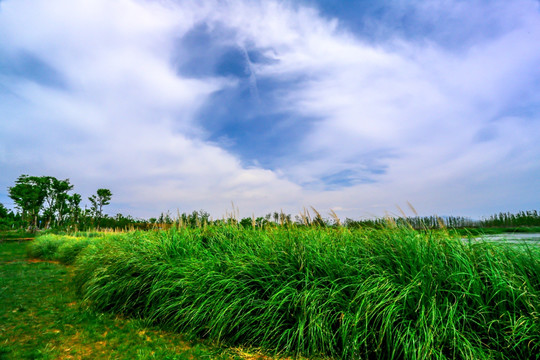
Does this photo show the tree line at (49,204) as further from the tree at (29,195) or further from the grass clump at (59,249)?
the grass clump at (59,249)

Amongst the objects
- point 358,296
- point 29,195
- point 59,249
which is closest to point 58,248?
point 59,249

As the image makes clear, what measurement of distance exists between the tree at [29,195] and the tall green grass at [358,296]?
113 ft

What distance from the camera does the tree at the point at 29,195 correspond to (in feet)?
97.9

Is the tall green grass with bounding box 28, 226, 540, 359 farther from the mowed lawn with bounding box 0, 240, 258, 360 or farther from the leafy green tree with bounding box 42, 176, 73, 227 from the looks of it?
the leafy green tree with bounding box 42, 176, 73, 227

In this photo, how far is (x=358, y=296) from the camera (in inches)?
121

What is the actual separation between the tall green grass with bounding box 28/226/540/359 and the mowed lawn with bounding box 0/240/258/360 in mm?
251

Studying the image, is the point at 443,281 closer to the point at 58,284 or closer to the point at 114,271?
the point at 114,271

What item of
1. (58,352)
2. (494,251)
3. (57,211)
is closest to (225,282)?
(58,352)

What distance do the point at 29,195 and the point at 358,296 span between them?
1511 inches

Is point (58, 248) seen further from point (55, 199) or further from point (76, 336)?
point (55, 199)

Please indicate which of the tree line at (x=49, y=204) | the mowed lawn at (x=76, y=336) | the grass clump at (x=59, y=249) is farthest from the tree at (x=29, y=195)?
the mowed lawn at (x=76, y=336)

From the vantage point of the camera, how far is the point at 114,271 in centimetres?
528

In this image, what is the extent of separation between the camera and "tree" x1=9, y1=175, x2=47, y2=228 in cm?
2983

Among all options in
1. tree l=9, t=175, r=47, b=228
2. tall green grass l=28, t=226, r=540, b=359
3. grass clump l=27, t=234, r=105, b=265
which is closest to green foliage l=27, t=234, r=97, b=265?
grass clump l=27, t=234, r=105, b=265
